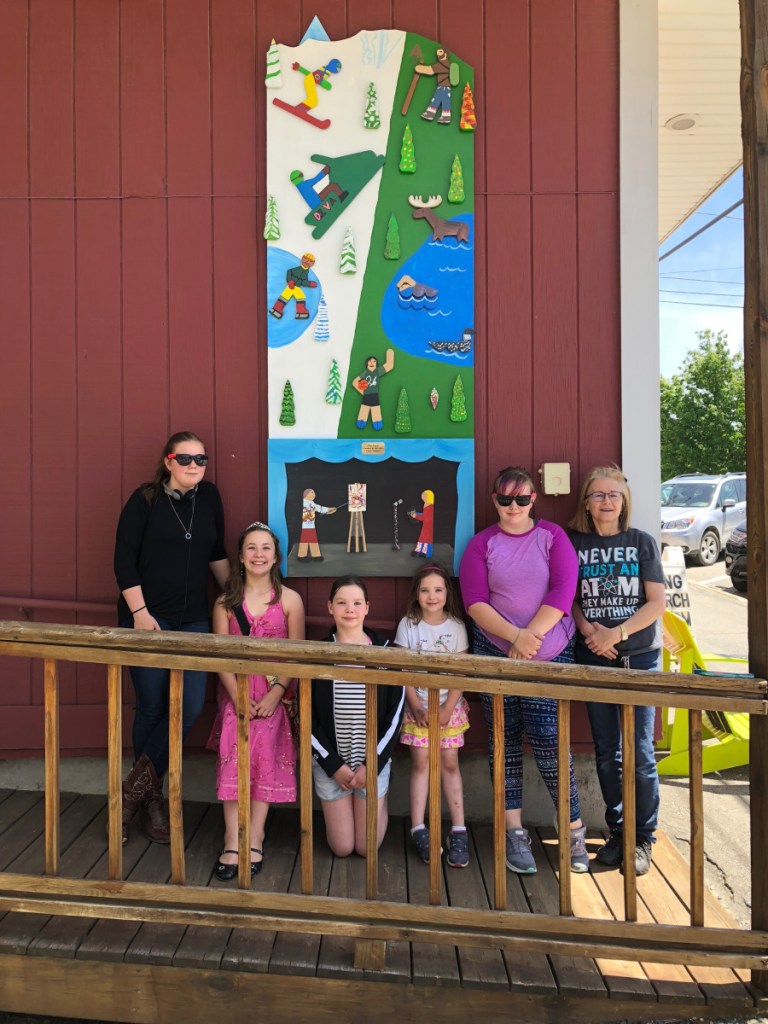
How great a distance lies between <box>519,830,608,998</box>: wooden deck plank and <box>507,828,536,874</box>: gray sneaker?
29 mm

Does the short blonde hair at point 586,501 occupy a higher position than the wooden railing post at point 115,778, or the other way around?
the short blonde hair at point 586,501

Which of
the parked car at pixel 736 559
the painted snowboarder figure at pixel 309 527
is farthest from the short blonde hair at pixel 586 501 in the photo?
the parked car at pixel 736 559

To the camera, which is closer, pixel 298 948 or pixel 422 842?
pixel 298 948

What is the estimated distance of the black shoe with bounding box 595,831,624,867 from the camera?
2955 millimetres

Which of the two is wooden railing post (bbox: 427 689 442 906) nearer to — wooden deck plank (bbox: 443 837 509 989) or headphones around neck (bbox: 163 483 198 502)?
wooden deck plank (bbox: 443 837 509 989)

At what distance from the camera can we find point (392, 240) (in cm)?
334

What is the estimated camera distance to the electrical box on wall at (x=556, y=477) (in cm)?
335

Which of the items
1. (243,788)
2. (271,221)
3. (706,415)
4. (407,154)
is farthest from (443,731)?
(706,415)

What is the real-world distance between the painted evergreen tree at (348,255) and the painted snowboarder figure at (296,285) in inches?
5.9

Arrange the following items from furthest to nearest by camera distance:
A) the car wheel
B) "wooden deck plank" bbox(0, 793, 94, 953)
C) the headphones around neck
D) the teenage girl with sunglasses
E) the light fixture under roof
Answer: the car wheel → the light fixture under roof → the headphones around neck → the teenage girl with sunglasses → "wooden deck plank" bbox(0, 793, 94, 953)

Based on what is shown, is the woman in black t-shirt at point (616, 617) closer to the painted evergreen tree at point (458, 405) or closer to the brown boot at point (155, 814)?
the painted evergreen tree at point (458, 405)

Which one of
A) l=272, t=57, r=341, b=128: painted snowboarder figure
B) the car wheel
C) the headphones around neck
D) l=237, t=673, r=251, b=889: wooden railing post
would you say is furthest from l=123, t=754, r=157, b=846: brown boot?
the car wheel

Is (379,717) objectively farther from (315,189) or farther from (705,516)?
(705,516)

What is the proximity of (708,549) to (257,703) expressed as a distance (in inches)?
500
